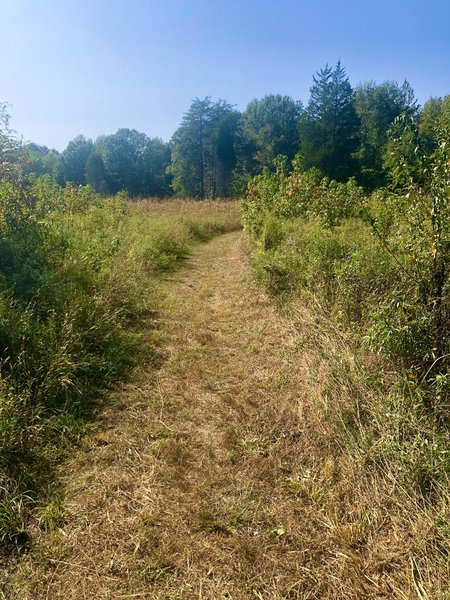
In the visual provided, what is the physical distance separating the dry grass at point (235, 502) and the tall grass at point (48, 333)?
0.80ft

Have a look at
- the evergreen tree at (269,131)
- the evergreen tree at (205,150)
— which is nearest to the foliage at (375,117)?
the evergreen tree at (269,131)

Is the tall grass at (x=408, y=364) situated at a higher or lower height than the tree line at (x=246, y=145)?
lower

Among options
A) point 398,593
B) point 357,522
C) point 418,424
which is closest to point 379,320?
point 418,424

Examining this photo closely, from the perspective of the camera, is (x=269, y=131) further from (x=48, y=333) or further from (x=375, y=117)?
(x=48, y=333)

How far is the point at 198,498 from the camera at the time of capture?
2164mm

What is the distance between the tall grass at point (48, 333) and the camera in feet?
7.61

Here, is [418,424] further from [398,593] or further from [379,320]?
[398,593]

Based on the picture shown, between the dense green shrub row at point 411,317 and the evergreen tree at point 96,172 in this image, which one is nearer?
the dense green shrub row at point 411,317

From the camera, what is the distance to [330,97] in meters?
30.7

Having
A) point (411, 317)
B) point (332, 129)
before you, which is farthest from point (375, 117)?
point (411, 317)

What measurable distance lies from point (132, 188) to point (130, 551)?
42.5 m

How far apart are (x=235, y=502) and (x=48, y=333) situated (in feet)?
7.67

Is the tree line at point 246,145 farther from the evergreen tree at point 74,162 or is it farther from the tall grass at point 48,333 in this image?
the tall grass at point 48,333

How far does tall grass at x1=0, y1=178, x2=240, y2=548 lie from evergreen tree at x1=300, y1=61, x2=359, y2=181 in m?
28.0
